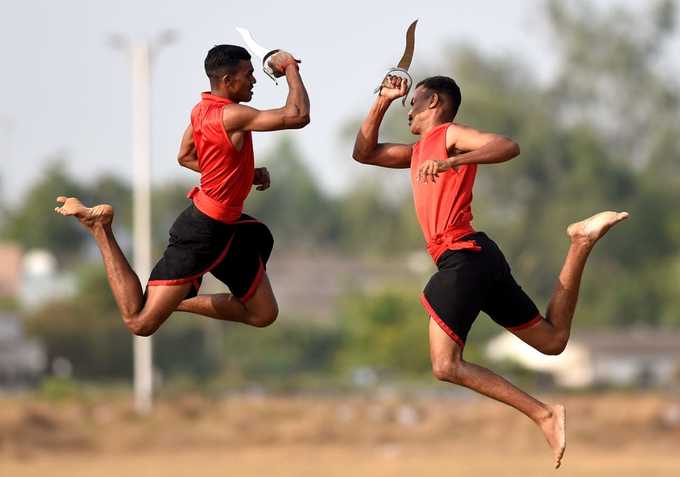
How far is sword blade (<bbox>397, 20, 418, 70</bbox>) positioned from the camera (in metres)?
12.6

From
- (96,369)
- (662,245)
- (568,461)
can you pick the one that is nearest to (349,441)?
(568,461)

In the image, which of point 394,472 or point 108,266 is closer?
point 108,266

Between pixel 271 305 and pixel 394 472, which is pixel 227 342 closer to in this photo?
pixel 394 472

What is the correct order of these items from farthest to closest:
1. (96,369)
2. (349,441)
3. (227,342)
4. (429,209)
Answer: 1. (227,342)
2. (96,369)
3. (349,441)
4. (429,209)

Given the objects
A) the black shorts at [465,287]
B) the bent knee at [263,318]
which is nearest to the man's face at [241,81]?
the bent knee at [263,318]

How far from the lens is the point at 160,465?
131 ft

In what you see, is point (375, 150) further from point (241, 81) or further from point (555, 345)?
point (555, 345)

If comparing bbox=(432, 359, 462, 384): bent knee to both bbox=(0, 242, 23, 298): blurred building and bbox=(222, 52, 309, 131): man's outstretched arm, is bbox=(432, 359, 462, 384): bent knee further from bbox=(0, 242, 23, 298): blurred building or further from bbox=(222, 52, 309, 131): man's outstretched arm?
bbox=(0, 242, 23, 298): blurred building

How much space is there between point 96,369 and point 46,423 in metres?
22.9

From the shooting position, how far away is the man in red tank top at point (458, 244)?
12.6 meters

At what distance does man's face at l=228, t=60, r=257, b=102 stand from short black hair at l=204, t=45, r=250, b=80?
4 cm

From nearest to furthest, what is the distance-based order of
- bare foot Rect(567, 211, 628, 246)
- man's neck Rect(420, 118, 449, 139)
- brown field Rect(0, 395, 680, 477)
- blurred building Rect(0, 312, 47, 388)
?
man's neck Rect(420, 118, 449, 139)
bare foot Rect(567, 211, 628, 246)
brown field Rect(0, 395, 680, 477)
blurred building Rect(0, 312, 47, 388)

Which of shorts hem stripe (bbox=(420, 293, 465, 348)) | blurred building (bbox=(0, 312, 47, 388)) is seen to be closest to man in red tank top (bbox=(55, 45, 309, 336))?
shorts hem stripe (bbox=(420, 293, 465, 348))

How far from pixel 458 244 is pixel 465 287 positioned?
337mm
